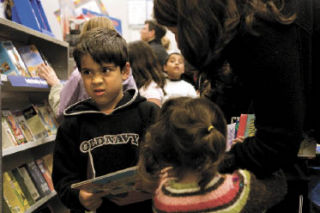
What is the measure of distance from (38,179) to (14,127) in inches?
20.9

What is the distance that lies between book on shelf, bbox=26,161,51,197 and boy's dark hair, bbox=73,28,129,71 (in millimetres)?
1473

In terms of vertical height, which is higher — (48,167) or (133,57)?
(133,57)

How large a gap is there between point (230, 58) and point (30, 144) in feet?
6.31

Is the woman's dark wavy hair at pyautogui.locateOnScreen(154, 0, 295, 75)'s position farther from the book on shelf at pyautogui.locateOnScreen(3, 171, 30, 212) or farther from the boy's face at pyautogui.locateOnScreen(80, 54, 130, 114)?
the book on shelf at pyautogui.locateOnScreen(3, 171, 30, 212)

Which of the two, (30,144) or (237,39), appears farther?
(30,144)

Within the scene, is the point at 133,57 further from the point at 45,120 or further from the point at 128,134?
the point at 128,134

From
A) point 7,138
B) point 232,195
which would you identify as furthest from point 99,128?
point 7,138

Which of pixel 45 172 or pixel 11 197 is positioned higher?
pixel 11 197

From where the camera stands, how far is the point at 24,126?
8.59 ft

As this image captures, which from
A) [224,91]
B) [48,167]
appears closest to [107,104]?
[224,91]

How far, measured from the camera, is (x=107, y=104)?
1.64m

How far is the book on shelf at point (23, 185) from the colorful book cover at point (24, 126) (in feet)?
0.88

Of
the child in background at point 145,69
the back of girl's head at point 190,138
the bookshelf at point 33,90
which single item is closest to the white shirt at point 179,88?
the child in background at point 145,69

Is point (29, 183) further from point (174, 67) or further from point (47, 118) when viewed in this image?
point (174, 67)
